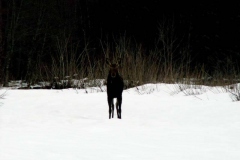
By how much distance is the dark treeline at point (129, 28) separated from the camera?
1839 centimetres

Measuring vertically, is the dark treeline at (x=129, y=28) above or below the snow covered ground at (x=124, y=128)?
above

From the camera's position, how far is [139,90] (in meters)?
11.5

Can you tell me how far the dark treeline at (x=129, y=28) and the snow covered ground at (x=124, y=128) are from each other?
336 inches

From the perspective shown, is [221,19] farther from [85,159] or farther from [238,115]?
[85,159]

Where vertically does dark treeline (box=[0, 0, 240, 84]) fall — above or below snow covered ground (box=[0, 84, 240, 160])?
above

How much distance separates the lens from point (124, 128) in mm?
5871

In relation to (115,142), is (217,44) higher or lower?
higher

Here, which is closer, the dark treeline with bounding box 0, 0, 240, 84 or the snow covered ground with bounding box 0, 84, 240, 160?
the snow covered ground with bounding box 0, 84, 240, 160

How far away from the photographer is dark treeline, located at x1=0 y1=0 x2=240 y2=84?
1839cm

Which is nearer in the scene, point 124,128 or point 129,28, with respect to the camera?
point 124,128

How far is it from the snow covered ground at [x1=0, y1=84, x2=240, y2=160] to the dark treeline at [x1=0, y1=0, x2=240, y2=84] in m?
8.54

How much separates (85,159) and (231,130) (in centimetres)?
297

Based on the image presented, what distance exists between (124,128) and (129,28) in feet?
49.7

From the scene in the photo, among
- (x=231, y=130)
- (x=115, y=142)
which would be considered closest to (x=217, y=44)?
(x=231, y=130)
